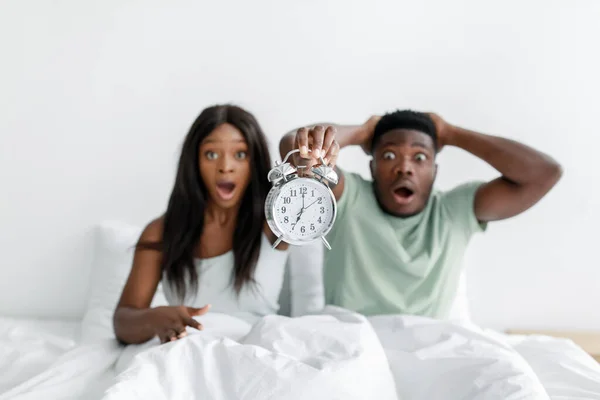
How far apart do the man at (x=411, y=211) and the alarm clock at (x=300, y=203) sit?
64cm

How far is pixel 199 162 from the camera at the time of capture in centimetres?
187

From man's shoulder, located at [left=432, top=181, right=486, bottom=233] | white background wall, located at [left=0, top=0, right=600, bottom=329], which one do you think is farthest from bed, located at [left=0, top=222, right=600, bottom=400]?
white background wall, located at [left=0, top=0, right=600, bottom=329]

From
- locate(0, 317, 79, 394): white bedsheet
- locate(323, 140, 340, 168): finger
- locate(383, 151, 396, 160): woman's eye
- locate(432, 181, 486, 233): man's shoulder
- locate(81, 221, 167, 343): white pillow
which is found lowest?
locate(0, 317, 79, 394): white bedsheet

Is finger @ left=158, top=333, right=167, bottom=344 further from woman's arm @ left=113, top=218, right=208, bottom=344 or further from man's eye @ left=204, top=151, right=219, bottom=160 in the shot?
man's eye @ left=204, top=151, right=219, bottom=160

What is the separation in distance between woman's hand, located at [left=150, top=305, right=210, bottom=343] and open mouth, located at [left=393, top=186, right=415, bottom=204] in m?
0.66

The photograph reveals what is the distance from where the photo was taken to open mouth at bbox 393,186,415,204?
1900 mm

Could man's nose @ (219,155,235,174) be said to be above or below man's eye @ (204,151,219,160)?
below

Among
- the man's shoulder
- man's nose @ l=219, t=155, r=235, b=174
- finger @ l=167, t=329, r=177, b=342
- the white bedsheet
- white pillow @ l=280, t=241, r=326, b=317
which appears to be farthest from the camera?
white pillow @ l=280, t=241, r=326, b=317

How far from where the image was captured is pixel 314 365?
131 centimetres

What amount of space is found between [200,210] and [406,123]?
2.06 feet

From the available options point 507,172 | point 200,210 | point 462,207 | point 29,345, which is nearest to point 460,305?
point 462,207

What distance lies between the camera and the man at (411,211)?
188cm

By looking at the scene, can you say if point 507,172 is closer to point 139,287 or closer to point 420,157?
point 420,157

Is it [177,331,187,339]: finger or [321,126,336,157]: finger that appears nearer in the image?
[321,126,336,157]: finger
